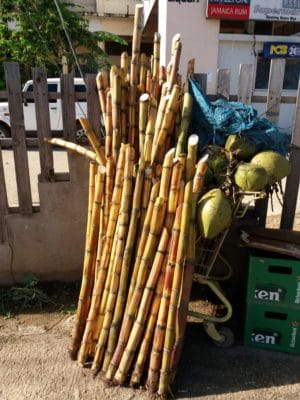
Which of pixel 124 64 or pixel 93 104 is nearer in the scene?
pixel 124 64

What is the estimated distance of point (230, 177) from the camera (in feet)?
8.11

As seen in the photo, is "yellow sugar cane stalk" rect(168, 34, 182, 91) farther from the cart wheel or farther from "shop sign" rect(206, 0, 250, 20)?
"shop sign" rect(206, 0, 250, 20)

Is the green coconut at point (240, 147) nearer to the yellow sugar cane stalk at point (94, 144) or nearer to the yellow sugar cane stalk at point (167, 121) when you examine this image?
the yellow sugar cane stalk at point (167, 121)

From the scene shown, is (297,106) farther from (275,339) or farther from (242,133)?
(275,339)

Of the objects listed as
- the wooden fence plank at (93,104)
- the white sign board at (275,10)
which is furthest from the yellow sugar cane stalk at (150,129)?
the white sign board at (275,10)

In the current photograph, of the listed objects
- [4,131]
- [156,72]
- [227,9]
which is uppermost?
[227,9]

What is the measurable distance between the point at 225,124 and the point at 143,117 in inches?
24.6

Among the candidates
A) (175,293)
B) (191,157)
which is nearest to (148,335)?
(175,293)

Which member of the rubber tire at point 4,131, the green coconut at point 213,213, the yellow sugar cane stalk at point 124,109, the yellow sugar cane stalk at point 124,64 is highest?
the yellow sugar cane stalk at point 124,64

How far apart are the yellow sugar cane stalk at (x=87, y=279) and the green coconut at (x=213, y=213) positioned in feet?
2.31

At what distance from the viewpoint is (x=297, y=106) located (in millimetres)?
3078

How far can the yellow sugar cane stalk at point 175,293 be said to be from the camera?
2.17 metres

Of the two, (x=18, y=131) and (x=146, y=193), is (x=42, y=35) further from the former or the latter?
(x=146, y=193)

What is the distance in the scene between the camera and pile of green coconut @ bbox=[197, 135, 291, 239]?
86.8 inches
